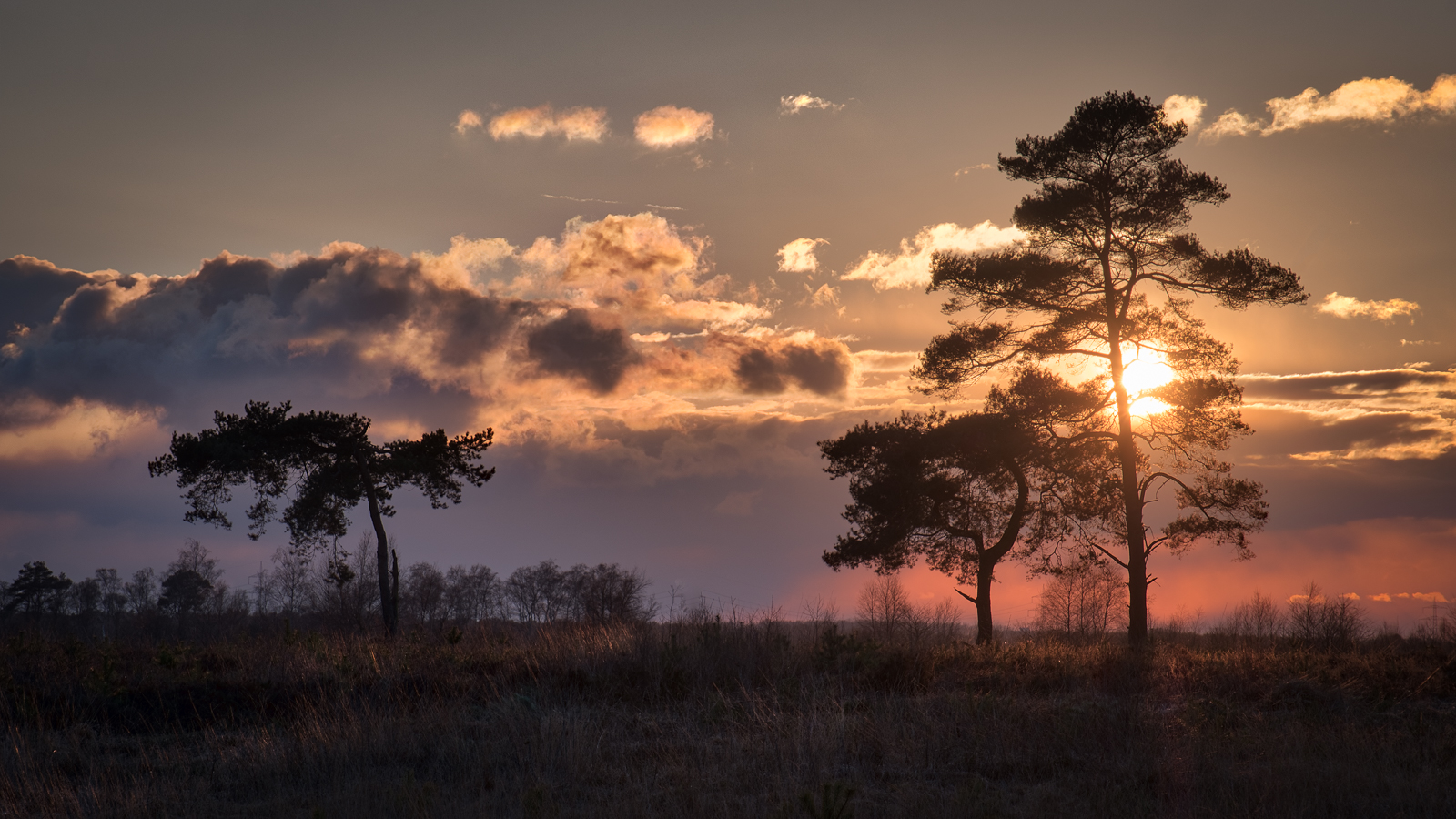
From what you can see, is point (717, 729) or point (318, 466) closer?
point (717, 729)

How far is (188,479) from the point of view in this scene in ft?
92.0

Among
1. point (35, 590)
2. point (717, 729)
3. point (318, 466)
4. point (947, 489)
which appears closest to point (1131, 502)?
point (947, 489)

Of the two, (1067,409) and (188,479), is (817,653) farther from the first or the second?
(188,479)

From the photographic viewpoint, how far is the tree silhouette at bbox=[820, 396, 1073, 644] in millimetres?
21625

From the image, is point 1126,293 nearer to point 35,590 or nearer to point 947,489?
point 947,489

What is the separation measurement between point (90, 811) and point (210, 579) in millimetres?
70871

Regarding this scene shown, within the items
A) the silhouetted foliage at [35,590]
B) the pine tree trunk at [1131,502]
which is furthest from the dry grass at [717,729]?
the silhouetted foliage at [35,590]

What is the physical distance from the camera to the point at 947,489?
2266 centimetres

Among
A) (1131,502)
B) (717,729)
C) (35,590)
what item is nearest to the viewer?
(717,729)

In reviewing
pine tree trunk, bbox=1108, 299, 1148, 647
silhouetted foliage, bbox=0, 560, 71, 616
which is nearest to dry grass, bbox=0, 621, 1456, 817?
pine tree trunk, bbox=1108, 299, 1148, 647

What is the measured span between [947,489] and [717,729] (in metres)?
13.1

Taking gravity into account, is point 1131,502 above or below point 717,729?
above

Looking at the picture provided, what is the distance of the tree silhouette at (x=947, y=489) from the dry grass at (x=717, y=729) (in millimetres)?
5936

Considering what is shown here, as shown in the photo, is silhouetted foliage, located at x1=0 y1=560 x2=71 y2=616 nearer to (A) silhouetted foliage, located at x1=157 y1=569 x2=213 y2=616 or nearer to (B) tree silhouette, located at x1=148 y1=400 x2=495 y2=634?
(A) silhouetted foliage, located at x1=157 y1=569 x2=213 y2=616
